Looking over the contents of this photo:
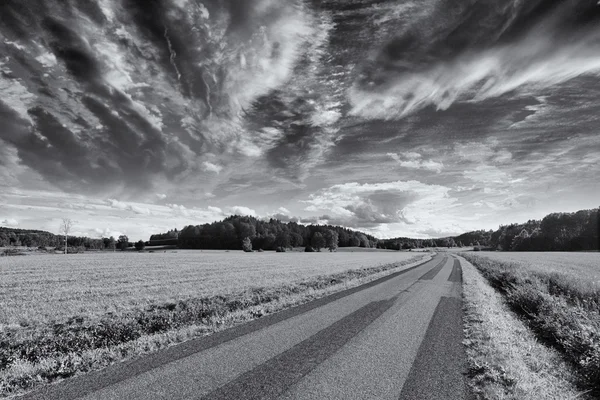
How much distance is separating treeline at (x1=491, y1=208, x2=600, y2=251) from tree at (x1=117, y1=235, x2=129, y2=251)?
18041cm

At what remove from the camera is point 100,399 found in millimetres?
5574

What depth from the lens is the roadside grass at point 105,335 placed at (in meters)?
6.89

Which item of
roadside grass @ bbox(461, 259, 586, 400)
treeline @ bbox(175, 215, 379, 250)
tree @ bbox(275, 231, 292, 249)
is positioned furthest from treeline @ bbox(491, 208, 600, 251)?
roadside grass @ bbox(461, 259, 586, 400)

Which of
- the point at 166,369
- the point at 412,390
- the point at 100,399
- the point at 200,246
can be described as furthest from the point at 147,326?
the point at 200,246

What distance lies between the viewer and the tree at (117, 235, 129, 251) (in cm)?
14900

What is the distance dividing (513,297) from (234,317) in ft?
49.0

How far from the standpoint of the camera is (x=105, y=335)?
32.8ft

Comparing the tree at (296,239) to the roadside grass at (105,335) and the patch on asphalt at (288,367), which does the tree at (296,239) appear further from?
the patch on asphalt at (288,367)

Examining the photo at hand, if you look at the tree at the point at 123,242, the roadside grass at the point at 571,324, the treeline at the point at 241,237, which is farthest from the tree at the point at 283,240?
the roadside grass at the point at 571,324

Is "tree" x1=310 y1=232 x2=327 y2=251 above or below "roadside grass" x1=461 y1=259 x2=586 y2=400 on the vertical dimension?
above

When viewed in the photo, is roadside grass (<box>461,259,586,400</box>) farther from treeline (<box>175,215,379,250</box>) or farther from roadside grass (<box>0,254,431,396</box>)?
treeline (<box>175,215,379,250</box>)

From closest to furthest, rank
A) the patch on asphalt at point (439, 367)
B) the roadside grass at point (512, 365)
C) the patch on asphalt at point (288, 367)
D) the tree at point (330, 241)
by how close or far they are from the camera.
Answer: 1. the patch on asphalt at point (288, 367)
2. the patch on asphalt at point (439, 367)
3. the roadside grass at point (512, 365)
4. the tree at point (330, 241)

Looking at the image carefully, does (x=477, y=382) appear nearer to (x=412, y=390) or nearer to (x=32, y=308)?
(x=412, y=390)

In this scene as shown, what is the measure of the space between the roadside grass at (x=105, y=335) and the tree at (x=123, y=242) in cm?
15339
